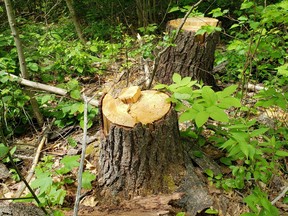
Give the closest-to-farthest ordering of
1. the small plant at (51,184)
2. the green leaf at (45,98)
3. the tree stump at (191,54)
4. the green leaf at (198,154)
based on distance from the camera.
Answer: the small plant at (51,184) < the green leaf at (198,154) < the green leaf at (45,98) < the tree stump at (191,54)

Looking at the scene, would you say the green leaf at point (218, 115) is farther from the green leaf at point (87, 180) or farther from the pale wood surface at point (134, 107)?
the green leaf at point (87, 180)

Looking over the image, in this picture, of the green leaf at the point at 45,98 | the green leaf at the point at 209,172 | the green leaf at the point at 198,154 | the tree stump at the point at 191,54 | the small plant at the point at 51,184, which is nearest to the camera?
the small plant at the point at 51,184

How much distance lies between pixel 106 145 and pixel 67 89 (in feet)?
4.09

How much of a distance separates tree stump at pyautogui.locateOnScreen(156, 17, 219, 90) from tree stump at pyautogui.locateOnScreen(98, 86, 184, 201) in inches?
57.6

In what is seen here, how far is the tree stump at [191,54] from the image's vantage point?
3.61m

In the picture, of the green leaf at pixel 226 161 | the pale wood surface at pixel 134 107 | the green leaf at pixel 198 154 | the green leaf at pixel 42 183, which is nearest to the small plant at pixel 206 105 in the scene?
the pale wood surface at pixel 134 107

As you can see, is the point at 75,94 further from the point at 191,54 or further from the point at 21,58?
the point at 191,54

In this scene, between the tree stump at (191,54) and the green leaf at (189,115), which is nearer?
the green leaf at (189,115)

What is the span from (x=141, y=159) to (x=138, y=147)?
0.10 meters

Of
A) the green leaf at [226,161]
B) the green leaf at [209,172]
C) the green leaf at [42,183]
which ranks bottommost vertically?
the green leaf at [226,161]

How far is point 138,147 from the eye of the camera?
2.18 metres

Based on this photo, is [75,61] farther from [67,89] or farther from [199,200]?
[199,200]

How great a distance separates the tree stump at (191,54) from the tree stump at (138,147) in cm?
146

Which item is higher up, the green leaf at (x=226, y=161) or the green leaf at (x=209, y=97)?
the green leaf at (x=209, y=97)
